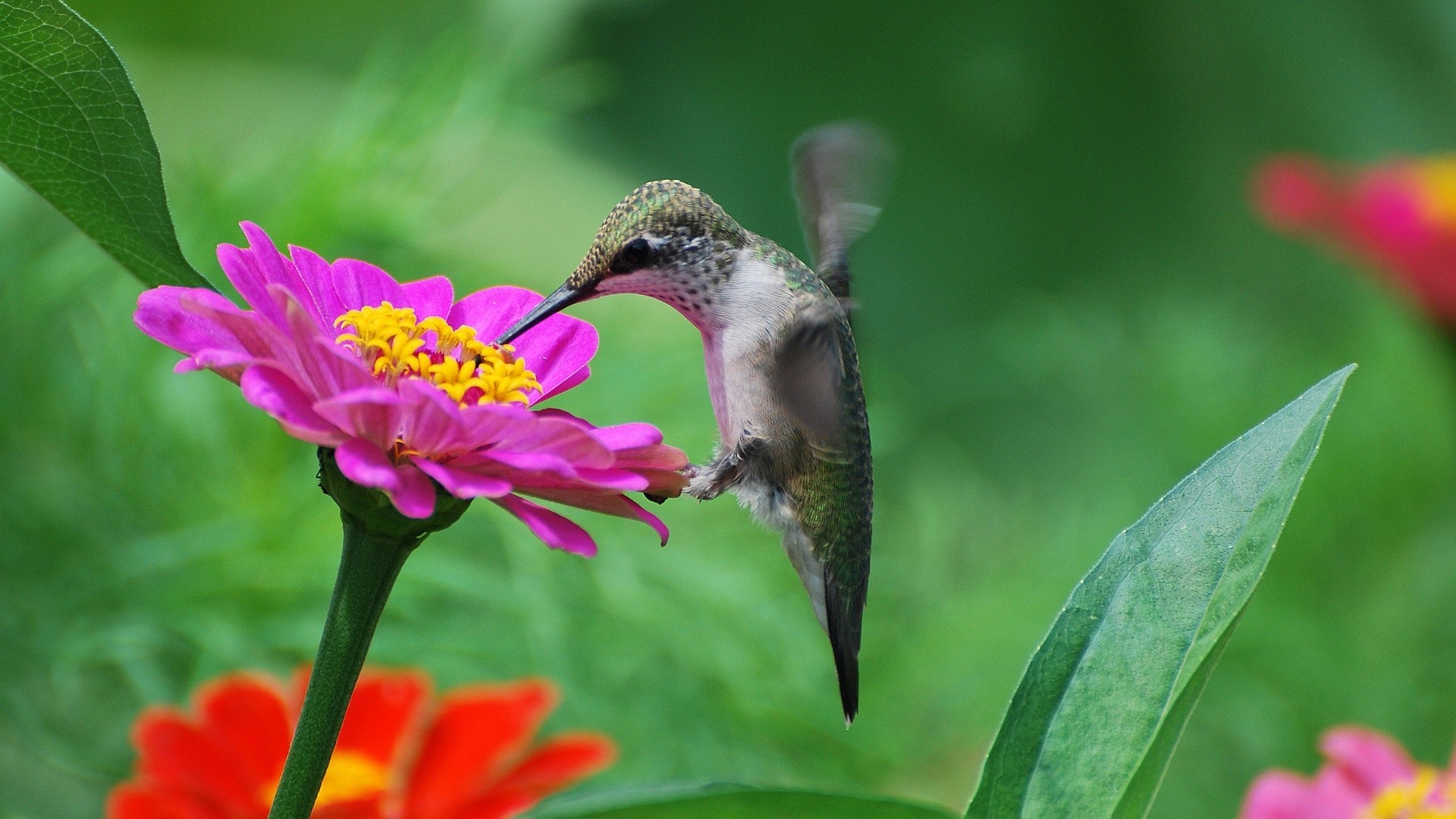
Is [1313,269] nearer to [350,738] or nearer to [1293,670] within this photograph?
[1293,670]

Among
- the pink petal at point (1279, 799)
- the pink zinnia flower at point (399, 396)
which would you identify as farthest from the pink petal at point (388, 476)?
the pink petal at point (1279, 799)

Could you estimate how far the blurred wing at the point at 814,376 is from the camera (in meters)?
0.28

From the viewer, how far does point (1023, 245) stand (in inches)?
66.3

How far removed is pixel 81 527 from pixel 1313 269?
4.82ft

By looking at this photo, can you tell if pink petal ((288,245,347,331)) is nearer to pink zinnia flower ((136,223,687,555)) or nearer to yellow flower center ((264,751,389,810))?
pink zinnia flower ((136,223,687,555))

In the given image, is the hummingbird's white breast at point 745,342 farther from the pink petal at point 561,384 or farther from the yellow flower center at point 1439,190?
the yellow flower center at point 1439,190

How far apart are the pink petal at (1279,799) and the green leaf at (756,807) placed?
140mm

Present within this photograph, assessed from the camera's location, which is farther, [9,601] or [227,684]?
[9,601]

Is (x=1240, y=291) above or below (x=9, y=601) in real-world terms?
above

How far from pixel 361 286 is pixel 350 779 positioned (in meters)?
0.15

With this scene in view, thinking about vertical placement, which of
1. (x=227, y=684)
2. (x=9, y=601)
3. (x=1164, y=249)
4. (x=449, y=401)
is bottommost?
(x=9, y=601)

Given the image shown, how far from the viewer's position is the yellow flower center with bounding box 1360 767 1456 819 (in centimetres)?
32

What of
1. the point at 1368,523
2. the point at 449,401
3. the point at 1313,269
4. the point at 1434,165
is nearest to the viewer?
the point at 449,401

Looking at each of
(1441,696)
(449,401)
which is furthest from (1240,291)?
(449,401)
